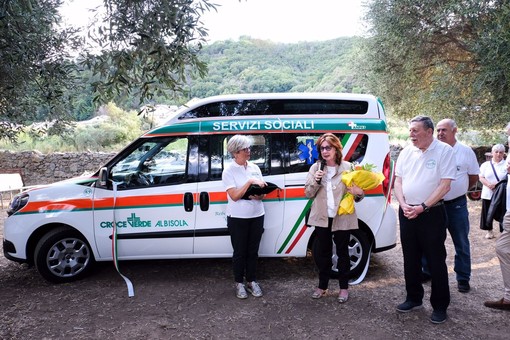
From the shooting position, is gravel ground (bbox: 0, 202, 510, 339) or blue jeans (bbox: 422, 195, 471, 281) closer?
gravel ground (bbox: 0, 202, 510, 339)

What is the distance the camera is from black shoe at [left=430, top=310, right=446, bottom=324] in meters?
3.63

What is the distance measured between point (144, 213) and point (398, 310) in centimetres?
303

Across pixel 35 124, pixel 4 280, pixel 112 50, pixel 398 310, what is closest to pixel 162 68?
pixel 112 50

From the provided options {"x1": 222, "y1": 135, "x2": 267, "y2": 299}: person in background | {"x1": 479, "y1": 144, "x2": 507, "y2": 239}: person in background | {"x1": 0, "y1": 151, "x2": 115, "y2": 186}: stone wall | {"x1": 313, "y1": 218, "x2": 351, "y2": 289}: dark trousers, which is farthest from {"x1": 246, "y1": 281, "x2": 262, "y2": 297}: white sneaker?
{"x1": 0, "y1": 151, "x2": 115, "y2": 186}: stone wall

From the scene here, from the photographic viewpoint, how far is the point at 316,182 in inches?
156

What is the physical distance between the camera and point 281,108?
472cm

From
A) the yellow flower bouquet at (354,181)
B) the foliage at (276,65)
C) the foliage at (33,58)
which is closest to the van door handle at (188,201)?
the yellow flower bouquet at (354,181)

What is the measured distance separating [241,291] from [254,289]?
0.16 metres

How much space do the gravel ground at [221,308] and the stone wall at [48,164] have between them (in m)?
10.1

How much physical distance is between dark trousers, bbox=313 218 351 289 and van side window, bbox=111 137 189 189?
1822 mm

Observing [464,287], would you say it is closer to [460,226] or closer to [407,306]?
[460,226]

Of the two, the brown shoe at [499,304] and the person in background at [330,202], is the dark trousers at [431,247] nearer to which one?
the person in background at [330,202]

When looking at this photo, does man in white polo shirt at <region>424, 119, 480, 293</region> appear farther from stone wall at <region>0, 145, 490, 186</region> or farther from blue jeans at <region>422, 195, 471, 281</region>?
stone wall at <region>0, 145, 490, 186</region>

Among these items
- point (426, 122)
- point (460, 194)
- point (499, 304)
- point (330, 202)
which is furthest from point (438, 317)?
point (426, 122)
